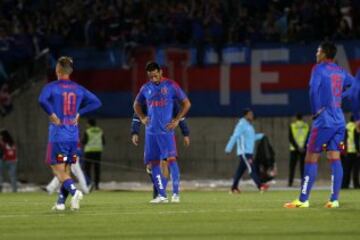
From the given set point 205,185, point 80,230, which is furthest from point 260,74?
point 80,230

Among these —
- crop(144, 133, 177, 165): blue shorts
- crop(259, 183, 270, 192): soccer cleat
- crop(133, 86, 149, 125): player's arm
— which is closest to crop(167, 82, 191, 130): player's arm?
crop(144, 133, 177, 165): blue shorts

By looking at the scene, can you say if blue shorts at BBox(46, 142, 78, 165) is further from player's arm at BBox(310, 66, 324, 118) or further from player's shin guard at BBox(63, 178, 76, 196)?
player's arm at BBox(310, 66, 324, 118)

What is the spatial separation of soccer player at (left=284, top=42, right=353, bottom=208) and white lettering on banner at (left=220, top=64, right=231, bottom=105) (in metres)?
15.4

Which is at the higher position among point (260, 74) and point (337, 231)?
point (260, 74)

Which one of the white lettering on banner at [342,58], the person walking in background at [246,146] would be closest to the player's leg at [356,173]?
the white lettering on banner at [342,58]

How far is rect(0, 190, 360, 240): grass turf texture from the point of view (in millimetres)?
12453

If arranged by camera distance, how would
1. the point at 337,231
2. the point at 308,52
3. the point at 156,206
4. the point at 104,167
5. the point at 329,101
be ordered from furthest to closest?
the point at 104,167
the point at 308,52
the point at 156,206
the point at 329,101
the point at 337,231

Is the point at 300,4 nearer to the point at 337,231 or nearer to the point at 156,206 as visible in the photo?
the point at 156,206

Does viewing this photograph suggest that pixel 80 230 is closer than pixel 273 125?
Yes

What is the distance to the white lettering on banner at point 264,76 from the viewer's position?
1242 inches

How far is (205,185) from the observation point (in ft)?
108

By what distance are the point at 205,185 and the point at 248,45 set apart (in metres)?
4.37

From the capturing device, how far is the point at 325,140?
1673 cm

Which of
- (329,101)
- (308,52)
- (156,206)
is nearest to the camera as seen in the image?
(329,101)
